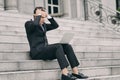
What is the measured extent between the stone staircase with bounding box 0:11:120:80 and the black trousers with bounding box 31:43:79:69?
15 cm

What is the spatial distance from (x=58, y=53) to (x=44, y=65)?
1.74ft

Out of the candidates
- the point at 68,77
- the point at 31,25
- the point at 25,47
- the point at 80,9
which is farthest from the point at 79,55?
the point at 80,9

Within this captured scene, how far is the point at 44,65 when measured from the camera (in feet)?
26.5

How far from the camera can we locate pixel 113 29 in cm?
1652

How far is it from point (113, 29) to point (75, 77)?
9234 mm

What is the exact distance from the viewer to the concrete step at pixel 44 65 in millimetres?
7551

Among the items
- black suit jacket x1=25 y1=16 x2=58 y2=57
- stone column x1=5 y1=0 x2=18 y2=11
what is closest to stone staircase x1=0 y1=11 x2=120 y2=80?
black suit jacket x1=25 y1=16 x2=58 y2=57

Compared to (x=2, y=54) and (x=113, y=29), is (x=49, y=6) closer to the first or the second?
(x=113, y=29)

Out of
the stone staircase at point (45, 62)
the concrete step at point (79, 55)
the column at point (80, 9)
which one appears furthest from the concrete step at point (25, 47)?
the column at point (80, 9)

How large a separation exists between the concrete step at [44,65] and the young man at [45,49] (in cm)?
17

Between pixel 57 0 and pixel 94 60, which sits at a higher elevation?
pixel 57 0

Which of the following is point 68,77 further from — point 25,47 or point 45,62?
point 25,47

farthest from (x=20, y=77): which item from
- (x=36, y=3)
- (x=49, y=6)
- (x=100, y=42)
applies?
(x=49, y=6)

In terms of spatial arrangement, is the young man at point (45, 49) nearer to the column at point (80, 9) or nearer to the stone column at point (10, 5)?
the stone column at point (10, 5)
